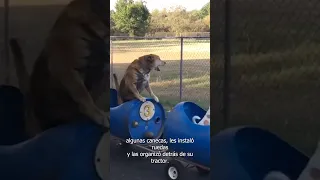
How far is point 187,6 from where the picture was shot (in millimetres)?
2684

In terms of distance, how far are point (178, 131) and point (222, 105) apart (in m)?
0.29

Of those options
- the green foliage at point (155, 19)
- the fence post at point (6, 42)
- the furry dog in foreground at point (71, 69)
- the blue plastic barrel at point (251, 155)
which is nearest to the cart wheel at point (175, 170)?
the blue plastic barrel at point (251, 155)

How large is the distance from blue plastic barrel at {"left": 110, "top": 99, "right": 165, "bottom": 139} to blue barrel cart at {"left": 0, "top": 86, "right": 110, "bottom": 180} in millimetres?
123

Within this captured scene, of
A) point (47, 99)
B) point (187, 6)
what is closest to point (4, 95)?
point (47, 99)

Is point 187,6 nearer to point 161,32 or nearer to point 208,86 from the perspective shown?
point 161,32

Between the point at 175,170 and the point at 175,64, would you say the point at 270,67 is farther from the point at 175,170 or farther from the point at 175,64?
the point at 175,170

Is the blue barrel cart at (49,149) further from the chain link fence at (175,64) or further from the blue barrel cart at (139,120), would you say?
the chain link fence at (175,64)

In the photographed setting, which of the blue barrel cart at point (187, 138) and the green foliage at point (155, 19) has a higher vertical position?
the green foliage at point (155, 19)

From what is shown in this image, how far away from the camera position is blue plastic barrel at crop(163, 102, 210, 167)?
271 cm

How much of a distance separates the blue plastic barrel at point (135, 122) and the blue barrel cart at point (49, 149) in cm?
12

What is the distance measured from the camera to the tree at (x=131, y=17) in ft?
8.91

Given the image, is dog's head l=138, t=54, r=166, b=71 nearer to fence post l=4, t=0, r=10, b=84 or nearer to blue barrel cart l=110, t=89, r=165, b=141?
blue barrel cart l=110, t=89, r=165, b=141

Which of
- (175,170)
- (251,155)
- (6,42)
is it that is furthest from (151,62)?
(6,42)

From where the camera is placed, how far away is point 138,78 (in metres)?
2.78
